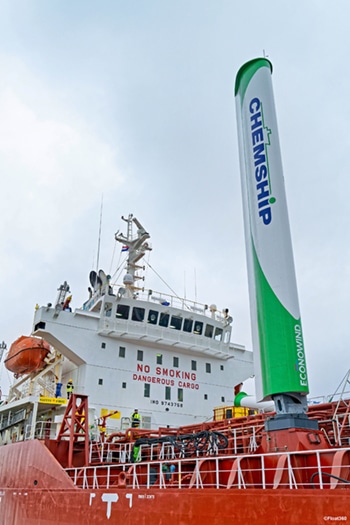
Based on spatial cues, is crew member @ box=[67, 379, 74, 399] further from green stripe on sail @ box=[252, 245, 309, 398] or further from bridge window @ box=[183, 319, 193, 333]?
green stripe on sail @ box=[252, 245, 309, 398]

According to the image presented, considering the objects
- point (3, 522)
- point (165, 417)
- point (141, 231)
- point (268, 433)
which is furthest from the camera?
point (141, 231)

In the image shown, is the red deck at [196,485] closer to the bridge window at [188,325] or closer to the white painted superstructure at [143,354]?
the white painted superstructure at [143,354]

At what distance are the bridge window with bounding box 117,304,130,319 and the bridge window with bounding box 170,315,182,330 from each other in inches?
93.3

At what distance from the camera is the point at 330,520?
6.51m

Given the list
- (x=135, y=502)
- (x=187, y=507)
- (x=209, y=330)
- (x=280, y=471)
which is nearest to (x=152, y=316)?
(x=209, y=330)

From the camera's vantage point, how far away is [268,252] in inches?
418

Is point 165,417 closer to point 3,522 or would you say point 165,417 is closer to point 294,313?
point 3,522

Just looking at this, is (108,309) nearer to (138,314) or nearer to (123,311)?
(123,311)

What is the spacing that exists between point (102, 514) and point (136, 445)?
3.45 meters

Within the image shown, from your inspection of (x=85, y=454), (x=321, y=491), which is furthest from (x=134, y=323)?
(x=321, y=491)

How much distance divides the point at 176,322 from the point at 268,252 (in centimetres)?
1342

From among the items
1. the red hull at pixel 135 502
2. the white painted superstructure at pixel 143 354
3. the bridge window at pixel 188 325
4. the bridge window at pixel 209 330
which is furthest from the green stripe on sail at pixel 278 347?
the bridge window at pixel 209 330

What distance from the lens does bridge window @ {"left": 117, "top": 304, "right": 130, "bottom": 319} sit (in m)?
22.4

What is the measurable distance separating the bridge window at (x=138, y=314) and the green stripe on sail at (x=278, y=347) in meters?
12.9
